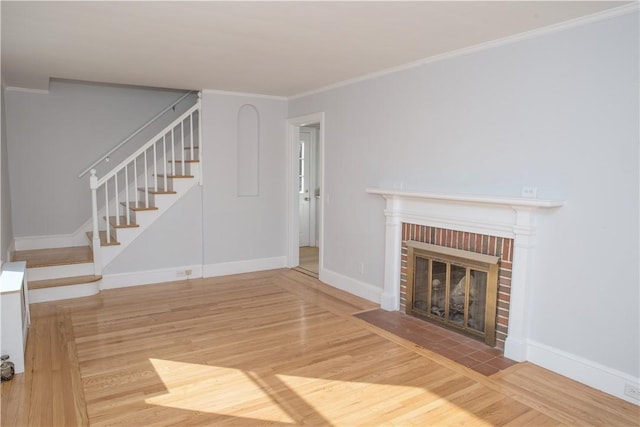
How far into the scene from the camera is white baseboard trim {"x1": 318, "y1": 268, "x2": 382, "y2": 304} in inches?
184

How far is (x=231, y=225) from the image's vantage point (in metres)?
5.89

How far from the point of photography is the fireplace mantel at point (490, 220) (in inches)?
124

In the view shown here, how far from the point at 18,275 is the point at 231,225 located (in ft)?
8.95

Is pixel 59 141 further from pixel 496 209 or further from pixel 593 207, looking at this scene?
pixel 593 207

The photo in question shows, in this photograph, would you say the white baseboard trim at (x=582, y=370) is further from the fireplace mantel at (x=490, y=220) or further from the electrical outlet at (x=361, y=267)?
the electrical outlet at (x=361, y=267)

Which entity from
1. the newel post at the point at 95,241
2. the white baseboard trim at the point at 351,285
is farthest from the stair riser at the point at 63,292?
the white baseboard trim at the point at 351,285

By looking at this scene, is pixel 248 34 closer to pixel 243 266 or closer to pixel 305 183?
pixel 243 266

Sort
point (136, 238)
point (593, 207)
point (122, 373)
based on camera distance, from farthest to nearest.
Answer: point (136, 238), point (122, 373), point (593, 207)

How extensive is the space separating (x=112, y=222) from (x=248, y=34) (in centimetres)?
343

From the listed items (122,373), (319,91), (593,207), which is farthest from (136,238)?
(593,207)

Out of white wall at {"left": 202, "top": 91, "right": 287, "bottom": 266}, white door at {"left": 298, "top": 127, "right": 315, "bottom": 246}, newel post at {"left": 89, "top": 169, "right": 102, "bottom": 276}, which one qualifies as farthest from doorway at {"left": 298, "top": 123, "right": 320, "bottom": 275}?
newel post at {"left": 89, "top": 169, "right": 102, "bottom": 276}

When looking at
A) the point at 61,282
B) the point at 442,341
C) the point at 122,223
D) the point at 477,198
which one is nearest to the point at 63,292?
Result: the point at 61,282

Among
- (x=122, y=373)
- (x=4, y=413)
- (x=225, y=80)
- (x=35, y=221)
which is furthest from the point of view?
(x=35, y=221)

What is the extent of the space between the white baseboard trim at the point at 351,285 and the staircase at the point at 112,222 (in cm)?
204
